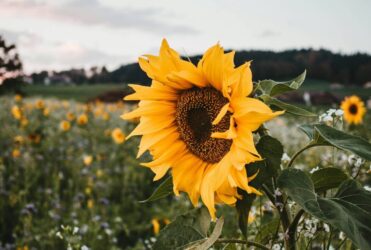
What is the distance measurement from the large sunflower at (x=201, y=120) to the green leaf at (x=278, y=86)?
0.08 metres

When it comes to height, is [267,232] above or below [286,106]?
below

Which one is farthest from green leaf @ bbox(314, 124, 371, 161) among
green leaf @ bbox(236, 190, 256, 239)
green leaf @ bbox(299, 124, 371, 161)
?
green leaf @ bbox(236, 190, 256, 239)

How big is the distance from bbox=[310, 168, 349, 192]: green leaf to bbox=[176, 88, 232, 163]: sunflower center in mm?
228

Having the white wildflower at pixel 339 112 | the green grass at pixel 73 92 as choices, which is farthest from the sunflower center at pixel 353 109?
the green grass at pixel 73 92

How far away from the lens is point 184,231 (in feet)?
4.04

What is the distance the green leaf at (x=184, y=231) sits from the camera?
1.20m

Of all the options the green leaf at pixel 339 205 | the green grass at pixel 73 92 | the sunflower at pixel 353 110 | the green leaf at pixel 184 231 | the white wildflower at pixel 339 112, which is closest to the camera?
the green leaf at pixel 339 205

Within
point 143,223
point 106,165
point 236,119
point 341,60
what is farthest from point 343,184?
point 341,60

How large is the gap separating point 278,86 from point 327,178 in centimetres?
26

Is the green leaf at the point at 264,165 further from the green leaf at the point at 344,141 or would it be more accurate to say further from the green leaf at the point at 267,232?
the green leaf at the point at 267,232

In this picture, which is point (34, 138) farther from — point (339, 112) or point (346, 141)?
point (346, 141)

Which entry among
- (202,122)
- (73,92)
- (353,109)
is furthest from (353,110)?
(73,92)

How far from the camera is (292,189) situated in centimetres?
99

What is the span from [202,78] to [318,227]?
587 mm
